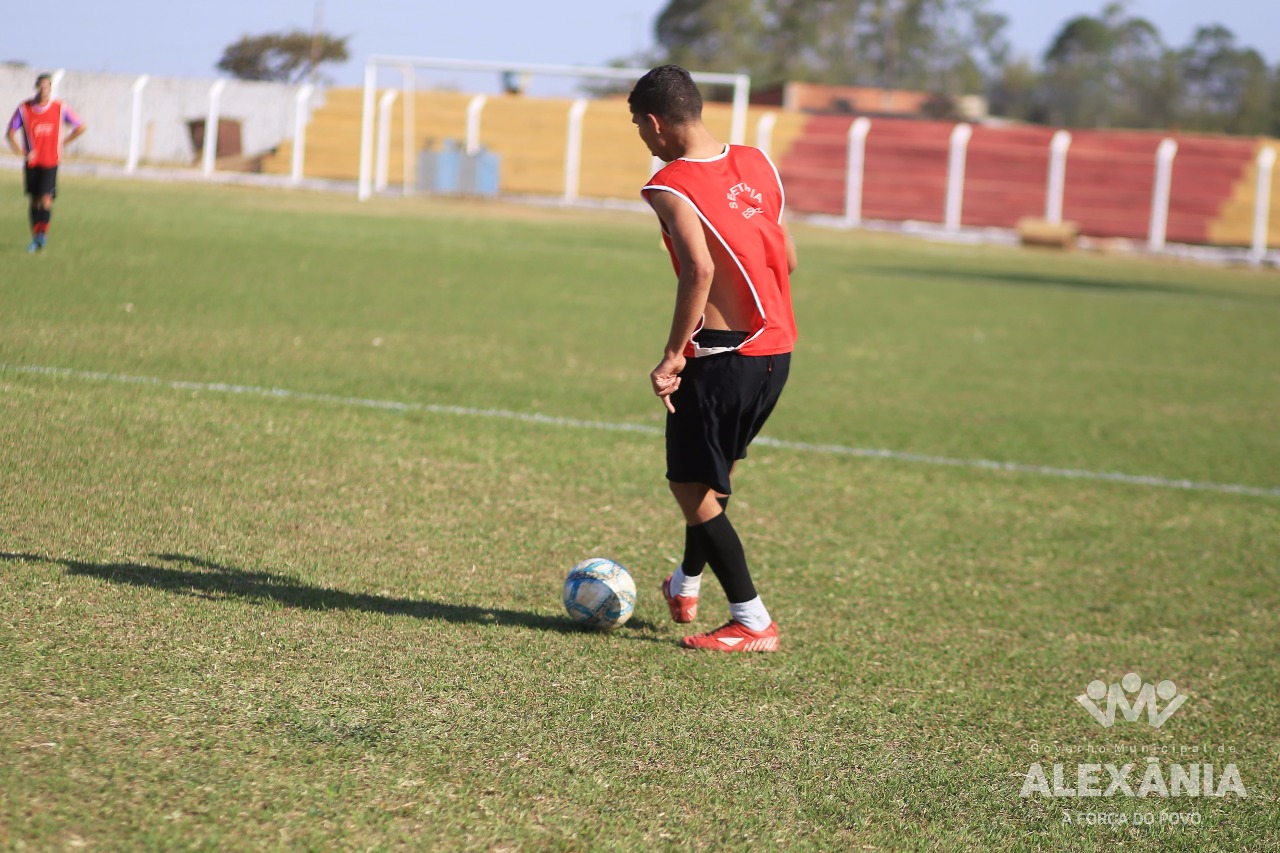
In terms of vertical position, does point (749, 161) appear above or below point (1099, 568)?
above

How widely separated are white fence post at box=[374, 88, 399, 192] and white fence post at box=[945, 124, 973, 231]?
15.4 m

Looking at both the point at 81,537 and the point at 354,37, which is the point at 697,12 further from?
the point at 81,537

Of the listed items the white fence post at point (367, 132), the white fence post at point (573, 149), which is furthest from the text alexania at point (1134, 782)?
the white fence post at point (573, 149)

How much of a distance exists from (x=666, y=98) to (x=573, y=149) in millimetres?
33307

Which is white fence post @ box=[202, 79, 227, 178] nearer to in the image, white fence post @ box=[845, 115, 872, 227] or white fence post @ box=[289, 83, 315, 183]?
white fence post @ box=[289, 83, 315, 183]

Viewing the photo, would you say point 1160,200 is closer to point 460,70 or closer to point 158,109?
point 460,70

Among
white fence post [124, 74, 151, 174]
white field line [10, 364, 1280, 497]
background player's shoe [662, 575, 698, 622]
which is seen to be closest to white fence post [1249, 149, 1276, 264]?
white fence post [124, 74, 151, 174]

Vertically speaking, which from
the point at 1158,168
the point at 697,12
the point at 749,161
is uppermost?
the point at 697,12

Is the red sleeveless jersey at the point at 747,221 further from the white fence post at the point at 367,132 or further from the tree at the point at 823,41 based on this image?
the tree at the point at 823,41

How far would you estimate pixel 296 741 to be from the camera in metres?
3.22

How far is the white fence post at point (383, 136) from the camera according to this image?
108 ft

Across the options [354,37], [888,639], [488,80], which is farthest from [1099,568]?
[488,80]

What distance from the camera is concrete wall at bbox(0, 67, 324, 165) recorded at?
57.8 ft

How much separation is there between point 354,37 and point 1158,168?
2187 cm
